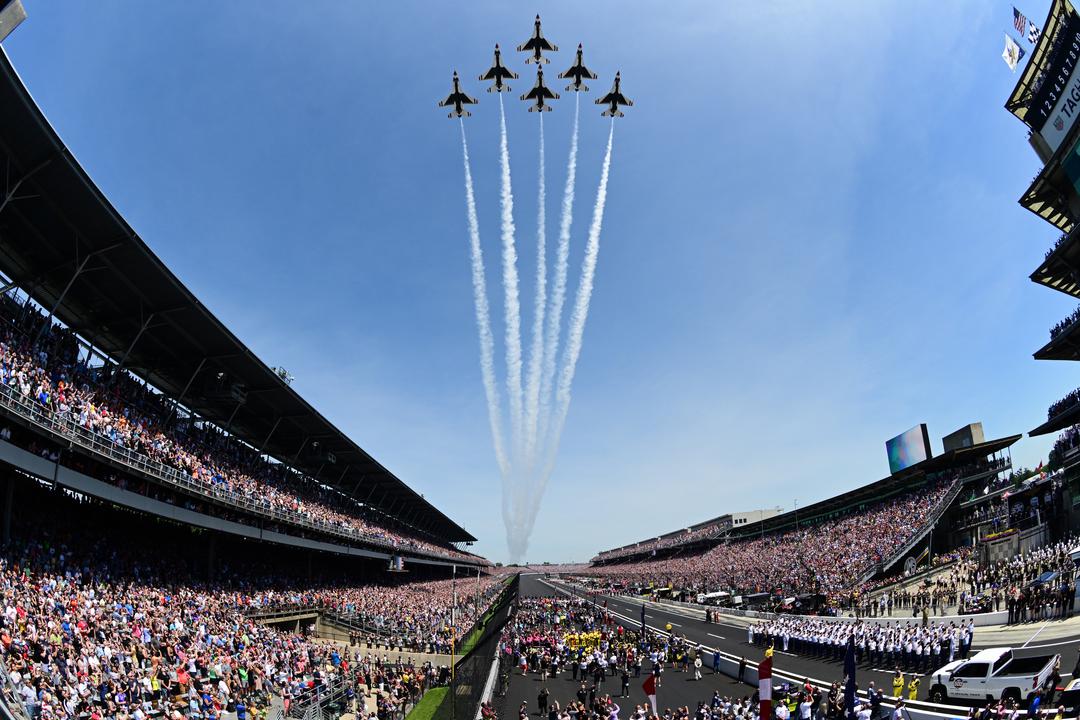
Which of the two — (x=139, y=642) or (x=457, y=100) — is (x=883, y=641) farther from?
(x=457, y=100)

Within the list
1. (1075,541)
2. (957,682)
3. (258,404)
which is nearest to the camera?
(957,682)

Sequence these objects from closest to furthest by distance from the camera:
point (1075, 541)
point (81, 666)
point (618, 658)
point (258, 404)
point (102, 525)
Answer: point (81, 666) < point (102, 525) < point (1075, 541) < point (618, 658) < point (258, 404)

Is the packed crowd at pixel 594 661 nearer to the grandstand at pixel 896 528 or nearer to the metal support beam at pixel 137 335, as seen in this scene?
the grandstand at pixel 896 528

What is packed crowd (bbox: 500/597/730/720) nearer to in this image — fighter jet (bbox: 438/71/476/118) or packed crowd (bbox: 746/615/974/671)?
packed crowd (bbox: 746/615/974/671)

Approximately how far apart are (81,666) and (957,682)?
27.4 metres

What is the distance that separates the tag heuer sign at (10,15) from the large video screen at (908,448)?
80.3 m

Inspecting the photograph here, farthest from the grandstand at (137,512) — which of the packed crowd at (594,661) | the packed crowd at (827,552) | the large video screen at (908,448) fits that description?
the large video screen at (908,448)

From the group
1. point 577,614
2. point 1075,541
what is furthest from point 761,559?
point 1075,541

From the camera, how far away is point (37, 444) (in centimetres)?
2256

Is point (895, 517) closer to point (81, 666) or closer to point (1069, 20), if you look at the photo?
point (1069, 20)

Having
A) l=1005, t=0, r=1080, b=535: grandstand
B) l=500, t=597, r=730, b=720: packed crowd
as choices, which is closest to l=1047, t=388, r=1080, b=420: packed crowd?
l=1005, t=0, r=1080, b=535: grandstand

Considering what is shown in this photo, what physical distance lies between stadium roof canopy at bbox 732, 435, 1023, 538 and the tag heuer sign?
74.9 metres

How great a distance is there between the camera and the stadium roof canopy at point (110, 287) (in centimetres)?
2323

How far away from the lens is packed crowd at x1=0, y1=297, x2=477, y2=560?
24625 millimetres
